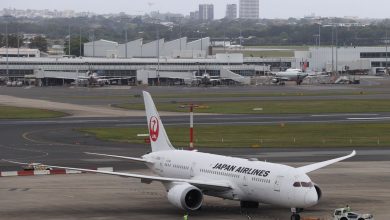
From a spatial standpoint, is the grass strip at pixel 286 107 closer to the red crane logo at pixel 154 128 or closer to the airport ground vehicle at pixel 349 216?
the red crane logo at pixel 154 128

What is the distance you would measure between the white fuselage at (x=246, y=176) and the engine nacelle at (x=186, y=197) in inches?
80.6

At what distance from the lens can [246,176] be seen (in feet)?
211

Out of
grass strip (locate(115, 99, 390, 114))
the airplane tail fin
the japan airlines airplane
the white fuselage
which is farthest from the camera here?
grass strip (locate(115, 99, 390, 114))

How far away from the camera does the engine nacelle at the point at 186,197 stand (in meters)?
63.7

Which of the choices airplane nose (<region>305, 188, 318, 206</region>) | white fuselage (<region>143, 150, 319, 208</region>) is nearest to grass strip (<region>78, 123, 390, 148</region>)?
white fuselage (<region>143, 150, 319, 208</region>)

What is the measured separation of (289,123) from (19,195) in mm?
66043

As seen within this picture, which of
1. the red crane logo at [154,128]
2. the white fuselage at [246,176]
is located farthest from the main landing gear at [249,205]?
the red crane logo at [154,128]

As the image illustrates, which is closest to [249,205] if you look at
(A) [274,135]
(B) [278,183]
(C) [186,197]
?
(C) [186,197]

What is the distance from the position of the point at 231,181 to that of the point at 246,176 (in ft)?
4.95

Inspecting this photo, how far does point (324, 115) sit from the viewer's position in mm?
149000

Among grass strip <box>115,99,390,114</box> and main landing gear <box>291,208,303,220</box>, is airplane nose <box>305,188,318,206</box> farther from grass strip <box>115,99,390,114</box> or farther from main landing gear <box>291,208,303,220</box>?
grass strip <box>115,99,390,114</box>

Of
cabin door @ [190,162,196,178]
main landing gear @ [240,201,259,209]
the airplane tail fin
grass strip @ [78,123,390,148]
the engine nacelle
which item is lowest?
grass strip @ [78,123,390,148]

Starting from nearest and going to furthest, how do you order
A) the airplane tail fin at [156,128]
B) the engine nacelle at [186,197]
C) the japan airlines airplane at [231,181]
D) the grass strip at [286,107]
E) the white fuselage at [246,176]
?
the white fuselage at [246,176] → the japan airlines airplane at [231,181] → the engine nacelle at [186,197] → the airplane tail fin at [156,128] → the grass strip at [286,107]

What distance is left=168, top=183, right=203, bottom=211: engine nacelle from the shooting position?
63656 millimetres
